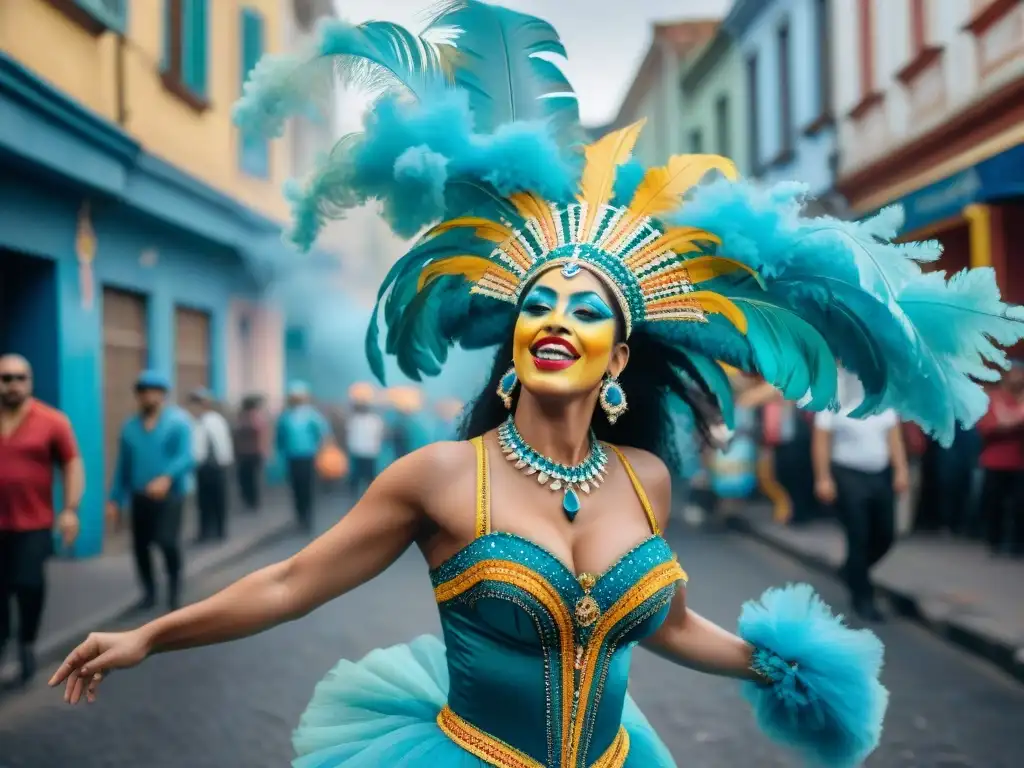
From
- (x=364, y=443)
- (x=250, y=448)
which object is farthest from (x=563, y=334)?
(x=364, y=443)

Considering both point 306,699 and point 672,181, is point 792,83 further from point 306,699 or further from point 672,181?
point 672,181

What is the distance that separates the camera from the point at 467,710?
2.29 metres

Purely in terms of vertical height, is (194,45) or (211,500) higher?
(194,45)

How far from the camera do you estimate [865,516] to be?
23.3 ft

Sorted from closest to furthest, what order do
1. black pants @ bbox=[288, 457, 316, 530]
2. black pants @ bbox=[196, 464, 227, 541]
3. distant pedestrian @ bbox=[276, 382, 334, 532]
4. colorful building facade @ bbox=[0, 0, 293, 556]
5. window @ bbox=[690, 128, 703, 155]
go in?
colorful building facade @ bbox=[0, 0, 293, 556] < black pants @ bbox=[196, 464, 227, 541] < distant pedestrian @ bbox=[276, 382, 334, 532] < black pants @ bbox=[288, 457, 316, 530] < window @ bbox=[690, 128, 703, 155]

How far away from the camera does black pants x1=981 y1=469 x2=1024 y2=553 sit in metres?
9.49

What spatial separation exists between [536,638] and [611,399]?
57 centimetres

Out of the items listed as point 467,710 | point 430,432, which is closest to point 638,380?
point 467,710

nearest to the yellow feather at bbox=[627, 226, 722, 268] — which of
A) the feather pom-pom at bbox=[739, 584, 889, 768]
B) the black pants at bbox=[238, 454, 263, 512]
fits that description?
the feather pom-pom at bbox=[739, 584, 889, 768]

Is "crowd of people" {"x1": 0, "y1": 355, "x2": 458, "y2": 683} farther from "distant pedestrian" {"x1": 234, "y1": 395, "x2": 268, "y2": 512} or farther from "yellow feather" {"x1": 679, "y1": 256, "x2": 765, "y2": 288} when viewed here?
"yellow feather" {"x1": 679, "y1": 256, "x2": 765, "y2": 288}

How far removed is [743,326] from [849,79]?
14872 millimetres

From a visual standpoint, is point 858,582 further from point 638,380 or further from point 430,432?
point 430,432

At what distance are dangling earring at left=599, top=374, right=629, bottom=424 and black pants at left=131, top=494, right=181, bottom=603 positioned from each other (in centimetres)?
609

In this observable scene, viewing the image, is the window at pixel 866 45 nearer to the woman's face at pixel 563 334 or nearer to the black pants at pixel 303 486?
the black pants at pixel 303 486
